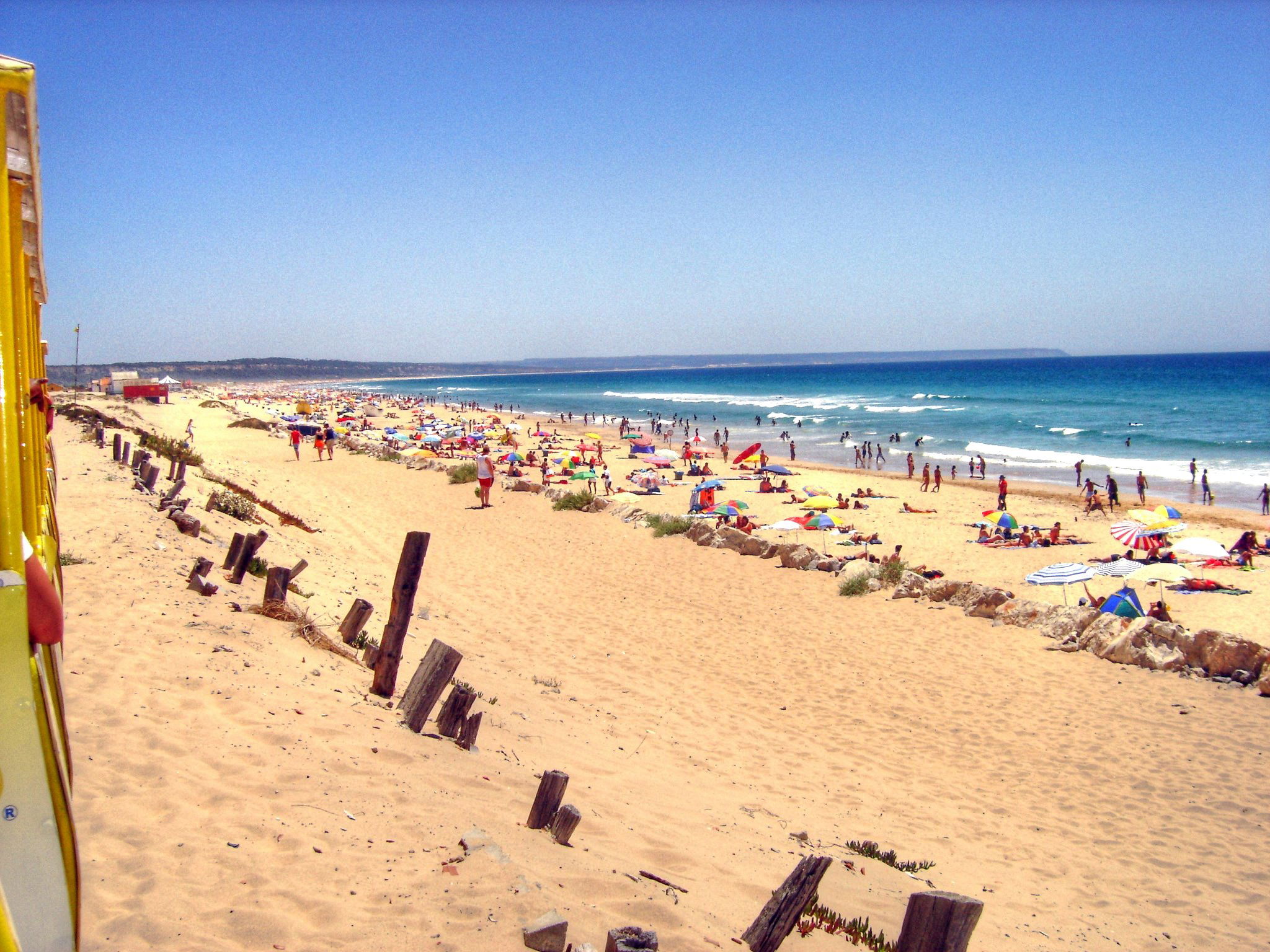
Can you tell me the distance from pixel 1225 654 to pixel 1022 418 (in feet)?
159

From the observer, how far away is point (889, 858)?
5.90 metres

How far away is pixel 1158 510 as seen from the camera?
17.0 metres

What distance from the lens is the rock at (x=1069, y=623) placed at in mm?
11711

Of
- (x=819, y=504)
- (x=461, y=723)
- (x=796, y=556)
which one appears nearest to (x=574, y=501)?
(x=819, y=504)

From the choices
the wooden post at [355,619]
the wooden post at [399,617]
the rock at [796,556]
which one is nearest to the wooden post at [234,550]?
Answer: the wooden post at [355,619]

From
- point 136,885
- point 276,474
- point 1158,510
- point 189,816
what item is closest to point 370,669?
point 189,816

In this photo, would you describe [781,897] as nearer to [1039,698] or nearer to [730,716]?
[730,716]

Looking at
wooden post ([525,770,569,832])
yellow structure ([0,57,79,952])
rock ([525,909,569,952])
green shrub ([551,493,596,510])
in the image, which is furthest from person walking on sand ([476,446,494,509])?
yellow structure ([0,57,79,952])

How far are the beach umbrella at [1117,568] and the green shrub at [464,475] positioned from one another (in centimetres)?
1699

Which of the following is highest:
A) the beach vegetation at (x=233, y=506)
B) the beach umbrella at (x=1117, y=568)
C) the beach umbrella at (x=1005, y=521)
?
the beach vegetation at (x=233, y=506)

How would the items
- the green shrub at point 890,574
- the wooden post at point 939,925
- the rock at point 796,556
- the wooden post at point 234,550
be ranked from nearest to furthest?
the wooden post at point 939,925
the wooden post at point 234,550
the green shrub at point 890,574
the rock at point 796,556

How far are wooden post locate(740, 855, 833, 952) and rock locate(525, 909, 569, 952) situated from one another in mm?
1165

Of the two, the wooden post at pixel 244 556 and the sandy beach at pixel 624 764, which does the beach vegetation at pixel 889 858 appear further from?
the wooden post at pixel 244 556

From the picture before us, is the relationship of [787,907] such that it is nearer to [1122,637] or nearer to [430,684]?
[430,684]
